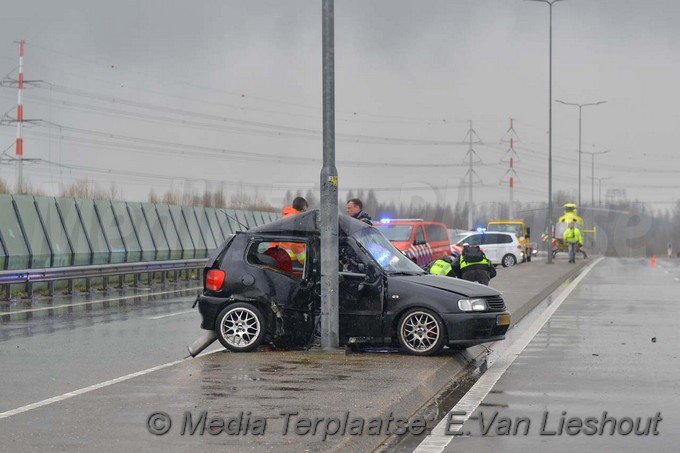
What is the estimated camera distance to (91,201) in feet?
122

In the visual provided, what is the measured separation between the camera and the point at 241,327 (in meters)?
14.2

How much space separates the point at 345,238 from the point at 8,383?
178 inches

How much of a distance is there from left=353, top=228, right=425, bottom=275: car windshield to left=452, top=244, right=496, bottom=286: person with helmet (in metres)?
2.76

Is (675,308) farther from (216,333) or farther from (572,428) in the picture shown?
(572,428)

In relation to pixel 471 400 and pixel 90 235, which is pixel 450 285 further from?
pixel 90 235

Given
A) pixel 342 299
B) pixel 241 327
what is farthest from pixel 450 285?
pixel 241 327

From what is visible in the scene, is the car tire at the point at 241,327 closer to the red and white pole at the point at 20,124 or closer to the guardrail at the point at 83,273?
the guardrail at the point at 83,273

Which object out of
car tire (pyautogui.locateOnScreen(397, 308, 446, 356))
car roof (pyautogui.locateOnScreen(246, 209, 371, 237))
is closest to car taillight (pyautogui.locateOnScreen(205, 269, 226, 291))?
car roof (pyautogui.locateOnScreen(246, 209, 371, 237))

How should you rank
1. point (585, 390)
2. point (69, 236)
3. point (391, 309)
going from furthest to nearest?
point (69, 236), point (391, 309), point (585, 390)

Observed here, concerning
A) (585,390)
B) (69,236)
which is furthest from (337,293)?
(69,236)

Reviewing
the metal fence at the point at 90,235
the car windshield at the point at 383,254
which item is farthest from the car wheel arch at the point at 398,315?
the metal fence at the point at 90,235

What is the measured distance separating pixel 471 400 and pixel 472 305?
323 cm

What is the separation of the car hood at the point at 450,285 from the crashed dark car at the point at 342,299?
0.05 feet

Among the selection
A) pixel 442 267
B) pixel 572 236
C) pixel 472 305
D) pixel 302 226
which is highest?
pixel 302 226
